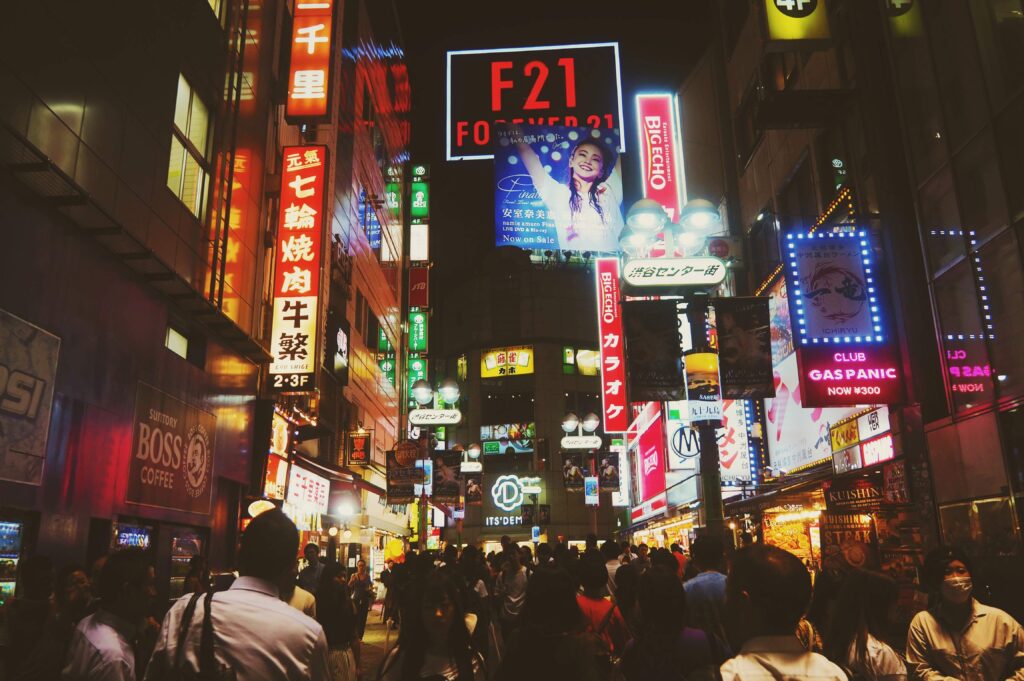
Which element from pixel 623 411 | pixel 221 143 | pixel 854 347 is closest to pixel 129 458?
pixel 221 143

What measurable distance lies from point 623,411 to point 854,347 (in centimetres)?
1938

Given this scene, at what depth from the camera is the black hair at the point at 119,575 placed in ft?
14.4

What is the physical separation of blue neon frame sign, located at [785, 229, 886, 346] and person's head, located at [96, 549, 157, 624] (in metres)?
11.8

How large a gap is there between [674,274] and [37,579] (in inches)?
335

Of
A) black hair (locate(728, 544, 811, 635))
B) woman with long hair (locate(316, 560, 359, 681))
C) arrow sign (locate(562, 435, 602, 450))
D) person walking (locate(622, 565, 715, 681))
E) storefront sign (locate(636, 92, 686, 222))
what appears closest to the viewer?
black hair (locate(728, 544, 811, 635))

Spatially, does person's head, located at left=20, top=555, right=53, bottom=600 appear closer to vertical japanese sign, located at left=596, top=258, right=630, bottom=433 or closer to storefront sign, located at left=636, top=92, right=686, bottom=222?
storefront sign, located at left=636, top=92, right=686, bottom=222

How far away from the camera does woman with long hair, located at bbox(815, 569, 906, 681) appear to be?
4472mm

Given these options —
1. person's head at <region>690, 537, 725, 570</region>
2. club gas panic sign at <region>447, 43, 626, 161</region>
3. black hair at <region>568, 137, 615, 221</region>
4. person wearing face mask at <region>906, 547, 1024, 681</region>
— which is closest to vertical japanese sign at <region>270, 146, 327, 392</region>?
black hair at <region>568, 137, 615, 221</region>

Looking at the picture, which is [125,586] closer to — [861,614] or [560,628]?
[560,628]

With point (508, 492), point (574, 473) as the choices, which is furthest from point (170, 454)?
point (508, 492)

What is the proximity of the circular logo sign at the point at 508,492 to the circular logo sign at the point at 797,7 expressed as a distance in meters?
50.1

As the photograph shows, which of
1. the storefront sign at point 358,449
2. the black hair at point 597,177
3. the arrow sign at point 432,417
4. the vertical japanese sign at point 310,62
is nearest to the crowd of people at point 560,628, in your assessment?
the vertical japanese sign at point 310,62

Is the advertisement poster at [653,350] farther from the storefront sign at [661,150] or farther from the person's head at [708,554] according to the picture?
the storefront sign at [661,150]

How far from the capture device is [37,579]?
5.70m
